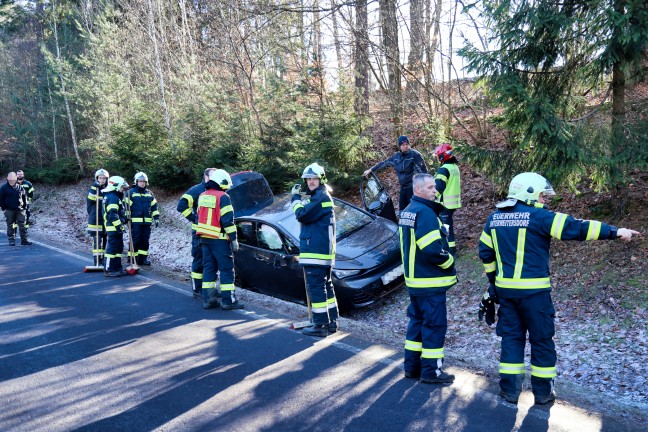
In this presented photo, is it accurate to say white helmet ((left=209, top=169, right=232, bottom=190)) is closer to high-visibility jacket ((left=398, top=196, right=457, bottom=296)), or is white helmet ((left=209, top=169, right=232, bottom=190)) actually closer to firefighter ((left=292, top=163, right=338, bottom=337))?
firefighter ((left=292, top=163, right=338, bottom=337))

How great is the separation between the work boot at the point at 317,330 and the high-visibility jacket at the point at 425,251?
1.76m

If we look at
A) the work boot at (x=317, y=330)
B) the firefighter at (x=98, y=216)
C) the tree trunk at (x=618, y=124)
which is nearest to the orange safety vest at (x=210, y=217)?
the work boot at (x=317, y=330)

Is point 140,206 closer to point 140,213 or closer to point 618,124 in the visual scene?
point 140,213

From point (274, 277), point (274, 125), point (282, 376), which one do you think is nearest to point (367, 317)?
point (274, 277)

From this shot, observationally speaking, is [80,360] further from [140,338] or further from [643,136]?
[643,136]

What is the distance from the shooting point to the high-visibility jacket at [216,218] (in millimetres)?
7523

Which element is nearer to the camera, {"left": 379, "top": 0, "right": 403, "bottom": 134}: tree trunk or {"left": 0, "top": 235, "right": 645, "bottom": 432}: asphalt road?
{"left": 0, "top": 235, "right": 645, "bottom": 432}: asphalt road

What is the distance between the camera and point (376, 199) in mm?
9562

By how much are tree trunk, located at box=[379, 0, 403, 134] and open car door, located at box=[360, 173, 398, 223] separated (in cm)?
314

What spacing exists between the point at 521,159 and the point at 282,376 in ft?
16.8

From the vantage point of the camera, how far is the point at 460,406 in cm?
437

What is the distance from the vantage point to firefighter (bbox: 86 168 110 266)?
1101 centimetres

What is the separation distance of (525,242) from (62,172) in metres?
26.3

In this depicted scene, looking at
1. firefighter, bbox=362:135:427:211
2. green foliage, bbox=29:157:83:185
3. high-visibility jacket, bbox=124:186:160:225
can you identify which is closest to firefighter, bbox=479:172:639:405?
firefighter, bbox=362:135:427:211
